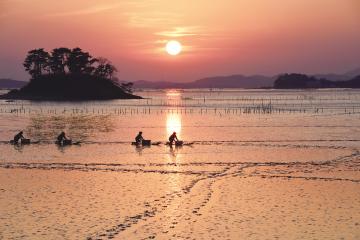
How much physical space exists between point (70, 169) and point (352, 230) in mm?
20448

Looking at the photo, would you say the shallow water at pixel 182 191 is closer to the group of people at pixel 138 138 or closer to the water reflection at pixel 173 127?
the group of people at pixel 138 138

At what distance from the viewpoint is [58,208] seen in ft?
76.9

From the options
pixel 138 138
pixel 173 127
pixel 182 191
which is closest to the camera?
pixel 182 191

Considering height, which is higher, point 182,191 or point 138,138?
point 138,138

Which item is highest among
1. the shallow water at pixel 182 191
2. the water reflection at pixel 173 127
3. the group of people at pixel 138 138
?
the group of people at pixel 138 138

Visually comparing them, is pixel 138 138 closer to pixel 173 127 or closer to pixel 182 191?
pixel 182 191

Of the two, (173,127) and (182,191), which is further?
(173,127)

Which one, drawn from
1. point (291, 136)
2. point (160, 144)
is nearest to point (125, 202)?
point (160, 144)

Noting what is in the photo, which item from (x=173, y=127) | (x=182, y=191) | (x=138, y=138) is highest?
(x=138, y=138)

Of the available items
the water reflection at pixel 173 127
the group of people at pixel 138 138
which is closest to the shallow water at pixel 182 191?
the group of people at pixel 138 138

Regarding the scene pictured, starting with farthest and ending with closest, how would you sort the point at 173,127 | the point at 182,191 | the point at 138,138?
the point at 173,127 < the point at 138,138 < the point at 182,191

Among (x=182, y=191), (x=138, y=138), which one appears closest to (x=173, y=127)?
(x=138, y=138)

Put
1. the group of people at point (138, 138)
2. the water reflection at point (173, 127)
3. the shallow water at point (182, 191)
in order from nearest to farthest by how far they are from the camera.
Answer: the shallow water at point (182, 191)
the group of people at point (138, 138)
the water reflection at point (173, 127)

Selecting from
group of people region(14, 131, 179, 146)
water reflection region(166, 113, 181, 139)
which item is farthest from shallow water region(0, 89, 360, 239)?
water reflection region(166, 113, 181, 139)
